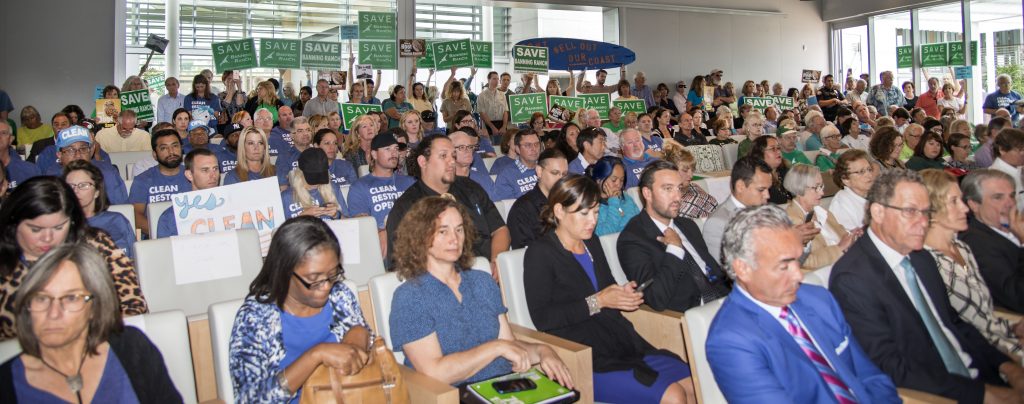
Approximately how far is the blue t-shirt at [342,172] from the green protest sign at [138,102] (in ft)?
11.7

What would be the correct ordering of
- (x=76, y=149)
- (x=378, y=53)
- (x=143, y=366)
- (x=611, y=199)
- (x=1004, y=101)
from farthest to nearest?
(x=1004, y=101)
(x=378, y=53)
(x=76, y=149)
(x=611, y=199)
(x=143, y=366)

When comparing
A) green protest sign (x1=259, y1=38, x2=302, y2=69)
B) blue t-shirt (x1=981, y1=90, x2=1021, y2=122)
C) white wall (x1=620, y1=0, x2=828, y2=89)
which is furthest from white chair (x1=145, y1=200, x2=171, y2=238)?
blue t-shirt (x1=981, y1=90, x2=1021, y2=122)

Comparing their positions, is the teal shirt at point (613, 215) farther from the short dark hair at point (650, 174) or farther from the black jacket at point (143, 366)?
the black jacket at point (143, 366)

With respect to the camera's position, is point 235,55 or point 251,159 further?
point 235,55

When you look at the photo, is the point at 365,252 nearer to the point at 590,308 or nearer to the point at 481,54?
the point at 590,308

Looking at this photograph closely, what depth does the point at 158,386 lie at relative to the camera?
219 centimetres

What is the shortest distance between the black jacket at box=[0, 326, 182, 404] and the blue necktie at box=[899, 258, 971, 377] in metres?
2.49

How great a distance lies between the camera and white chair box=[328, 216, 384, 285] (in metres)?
4.14

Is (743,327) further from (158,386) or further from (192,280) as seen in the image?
(192,280)

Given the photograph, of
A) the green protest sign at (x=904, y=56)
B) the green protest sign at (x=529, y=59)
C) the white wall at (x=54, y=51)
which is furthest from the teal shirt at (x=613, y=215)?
the green protest sign at (x=904, y=56)

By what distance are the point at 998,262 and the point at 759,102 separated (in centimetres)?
930

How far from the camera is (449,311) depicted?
281 centimetres

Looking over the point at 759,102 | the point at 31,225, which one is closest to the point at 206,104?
the point at 31,225

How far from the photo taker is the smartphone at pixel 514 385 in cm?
260
